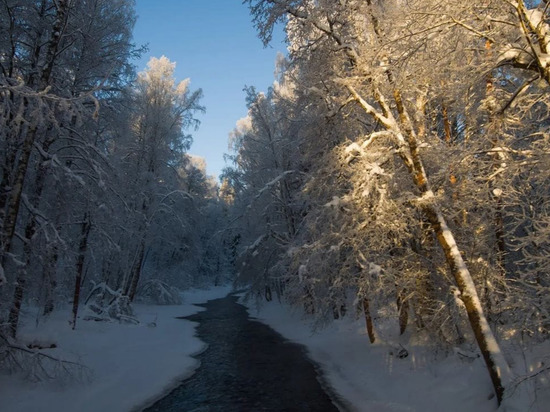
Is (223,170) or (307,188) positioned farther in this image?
(223,170)

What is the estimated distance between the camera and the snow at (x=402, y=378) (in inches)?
273

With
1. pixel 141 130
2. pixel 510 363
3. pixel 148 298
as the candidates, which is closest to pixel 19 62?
pixel 510 363

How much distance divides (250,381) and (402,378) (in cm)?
397

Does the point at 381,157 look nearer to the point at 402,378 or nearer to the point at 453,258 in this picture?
the point at 453,258

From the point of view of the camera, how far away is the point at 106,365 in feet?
32.9

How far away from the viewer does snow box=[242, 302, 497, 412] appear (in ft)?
22.7

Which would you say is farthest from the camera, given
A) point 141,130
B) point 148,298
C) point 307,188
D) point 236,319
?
point 148,298

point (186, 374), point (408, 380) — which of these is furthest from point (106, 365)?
point (408, 380)

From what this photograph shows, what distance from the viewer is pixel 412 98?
→ 31.1 feet

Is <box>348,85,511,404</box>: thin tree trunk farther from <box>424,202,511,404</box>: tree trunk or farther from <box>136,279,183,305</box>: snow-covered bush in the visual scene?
<box>136,279,183,305</box>: snow-covered bush

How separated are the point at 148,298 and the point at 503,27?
28040mm

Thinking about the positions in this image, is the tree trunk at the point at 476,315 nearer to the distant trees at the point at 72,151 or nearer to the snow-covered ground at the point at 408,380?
the snow-covered ground at the point at 408,380

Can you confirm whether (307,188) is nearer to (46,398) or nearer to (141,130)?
(46,398)

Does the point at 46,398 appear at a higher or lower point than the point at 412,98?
lower
